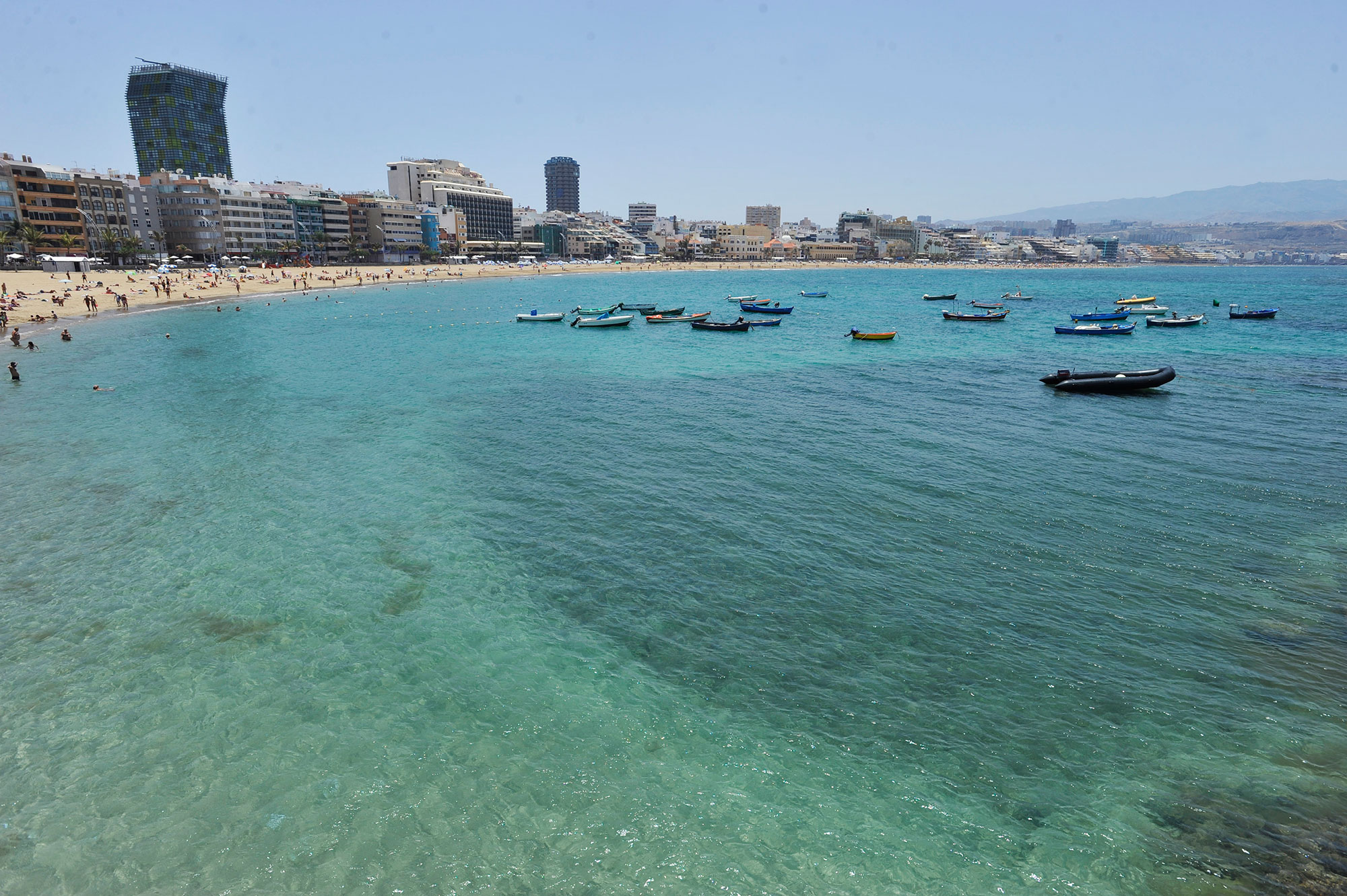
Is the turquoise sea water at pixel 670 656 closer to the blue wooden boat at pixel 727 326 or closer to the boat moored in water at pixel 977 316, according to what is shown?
the blue wooden boat at pixel 727 326

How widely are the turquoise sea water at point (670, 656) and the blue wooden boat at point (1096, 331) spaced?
3711 centimetres

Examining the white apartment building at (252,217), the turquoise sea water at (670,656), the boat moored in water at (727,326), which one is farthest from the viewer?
the white apartment building at (252,217)

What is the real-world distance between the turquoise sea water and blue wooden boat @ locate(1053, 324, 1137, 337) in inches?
1461

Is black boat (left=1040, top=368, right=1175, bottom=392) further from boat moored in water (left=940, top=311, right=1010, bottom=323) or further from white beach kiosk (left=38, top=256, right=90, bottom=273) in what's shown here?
white beach kiosk (left=38, top=256, right=90, bottom=273)

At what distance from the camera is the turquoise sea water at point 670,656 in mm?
9570

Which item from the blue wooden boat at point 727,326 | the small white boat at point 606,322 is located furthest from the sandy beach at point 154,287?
the blue wooden boat at point 727,326

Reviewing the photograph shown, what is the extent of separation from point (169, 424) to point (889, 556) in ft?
101

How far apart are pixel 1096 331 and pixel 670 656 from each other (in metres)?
67.2

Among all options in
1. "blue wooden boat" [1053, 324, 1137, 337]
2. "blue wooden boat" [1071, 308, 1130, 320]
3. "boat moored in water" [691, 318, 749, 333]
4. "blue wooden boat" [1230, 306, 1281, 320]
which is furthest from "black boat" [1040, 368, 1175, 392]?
"blue wooden boat" [1230, 306, 1281, 320]

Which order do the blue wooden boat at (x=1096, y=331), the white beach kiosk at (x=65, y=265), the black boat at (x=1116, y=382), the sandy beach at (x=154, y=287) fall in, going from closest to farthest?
the black boat at (x=1116, y=382), the blue wooden boat at (x=1096, y=331), the sandy beach at (x=154, y=287), the white beach kiosk at (x=65, y=265)

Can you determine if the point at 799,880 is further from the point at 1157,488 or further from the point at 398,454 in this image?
the point at 398,454

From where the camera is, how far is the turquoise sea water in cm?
957

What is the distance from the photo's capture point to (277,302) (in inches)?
3408

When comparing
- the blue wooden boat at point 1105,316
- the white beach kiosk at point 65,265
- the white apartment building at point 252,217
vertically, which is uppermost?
the white apartment building at point 252,217
